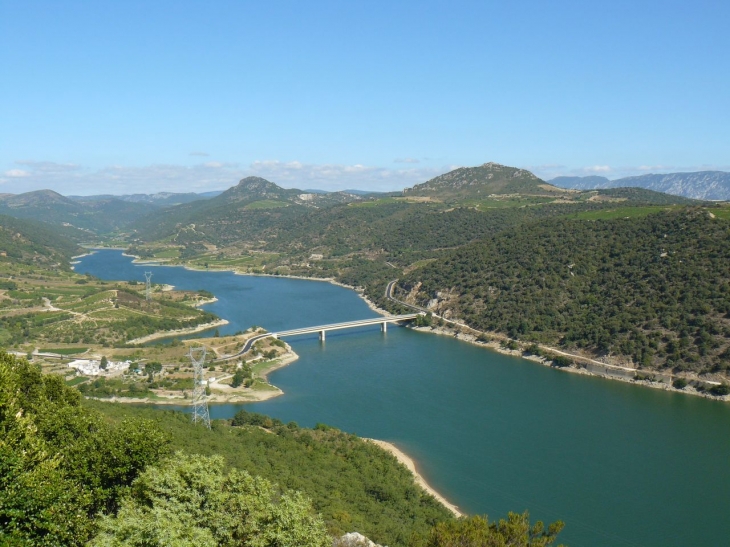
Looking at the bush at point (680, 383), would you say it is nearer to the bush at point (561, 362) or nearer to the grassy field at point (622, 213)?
the bush at point (561, 362)

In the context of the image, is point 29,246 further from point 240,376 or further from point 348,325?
point 240,376

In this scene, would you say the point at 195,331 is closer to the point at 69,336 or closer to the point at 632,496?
the point at 69,336

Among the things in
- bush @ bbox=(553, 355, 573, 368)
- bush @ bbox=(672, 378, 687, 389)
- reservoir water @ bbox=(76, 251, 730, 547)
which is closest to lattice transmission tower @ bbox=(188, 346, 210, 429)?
reservoir water @ bbox=(76, 251, 730, 547)

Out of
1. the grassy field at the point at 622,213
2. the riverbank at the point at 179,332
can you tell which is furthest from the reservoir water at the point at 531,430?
the grassy field at the point at 622,213

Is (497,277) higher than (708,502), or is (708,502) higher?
→ (497,277)

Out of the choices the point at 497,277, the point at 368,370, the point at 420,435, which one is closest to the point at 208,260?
the point at 497,277
